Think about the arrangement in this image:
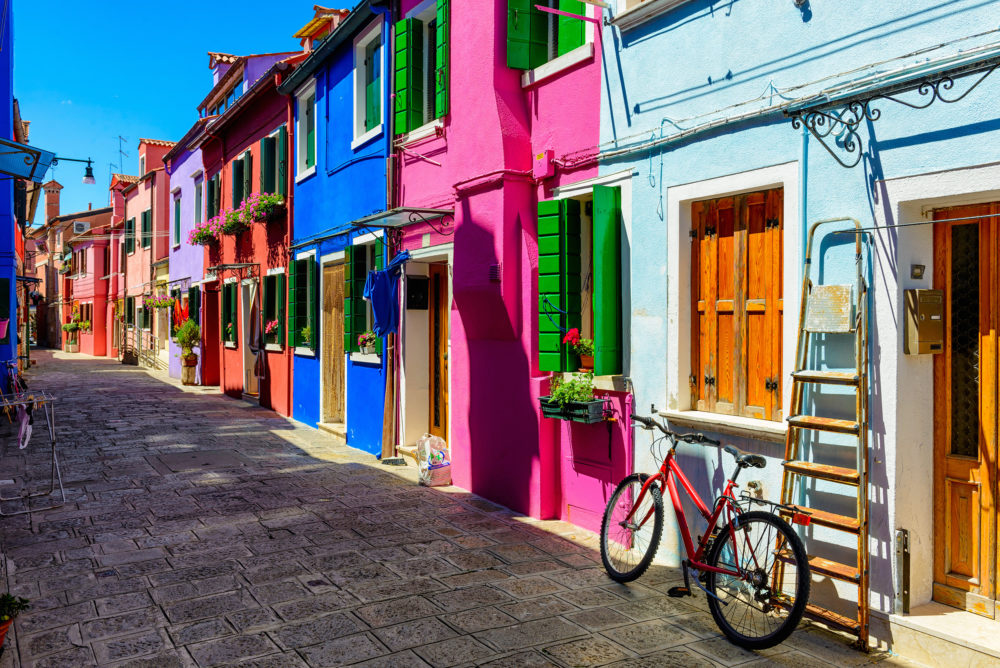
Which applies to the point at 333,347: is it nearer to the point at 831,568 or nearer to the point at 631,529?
the point at 631,529

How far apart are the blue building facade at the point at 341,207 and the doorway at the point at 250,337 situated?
2207 millimetres

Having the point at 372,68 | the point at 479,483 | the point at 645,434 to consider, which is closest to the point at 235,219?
the point at 372,68

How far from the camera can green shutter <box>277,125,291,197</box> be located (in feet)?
46.5

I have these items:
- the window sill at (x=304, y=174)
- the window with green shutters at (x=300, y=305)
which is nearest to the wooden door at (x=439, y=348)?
the window with green shutters at (x=300, y=305)

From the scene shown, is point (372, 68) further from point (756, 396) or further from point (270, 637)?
point (270, 637)

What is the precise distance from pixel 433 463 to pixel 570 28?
15.4 feet

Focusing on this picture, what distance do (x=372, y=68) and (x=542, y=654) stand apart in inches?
355

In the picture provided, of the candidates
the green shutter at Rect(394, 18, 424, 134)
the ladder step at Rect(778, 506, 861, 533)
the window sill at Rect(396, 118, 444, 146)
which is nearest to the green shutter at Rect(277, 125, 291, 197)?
the window sill at Rect(396, 118, 444, 146)

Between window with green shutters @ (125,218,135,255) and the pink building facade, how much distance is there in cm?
2647

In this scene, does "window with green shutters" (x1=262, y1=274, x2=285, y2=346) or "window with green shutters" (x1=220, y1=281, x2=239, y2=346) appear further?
"window with green shutters" (x1=220, y1=281, x2=239, y2=346)

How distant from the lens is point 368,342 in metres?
10.8

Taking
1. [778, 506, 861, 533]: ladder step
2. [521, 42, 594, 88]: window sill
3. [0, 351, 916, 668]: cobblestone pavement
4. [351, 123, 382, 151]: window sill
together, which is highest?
[351, 123, 382, 151]: window sill

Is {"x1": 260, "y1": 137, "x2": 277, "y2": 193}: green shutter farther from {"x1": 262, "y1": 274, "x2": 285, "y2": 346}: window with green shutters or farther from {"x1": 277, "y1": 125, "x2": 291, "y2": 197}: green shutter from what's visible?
{"x1": 262, "y1": 274, "x2": 285, "y2": 346}: window with green shutters

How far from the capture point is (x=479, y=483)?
26.7 feet
